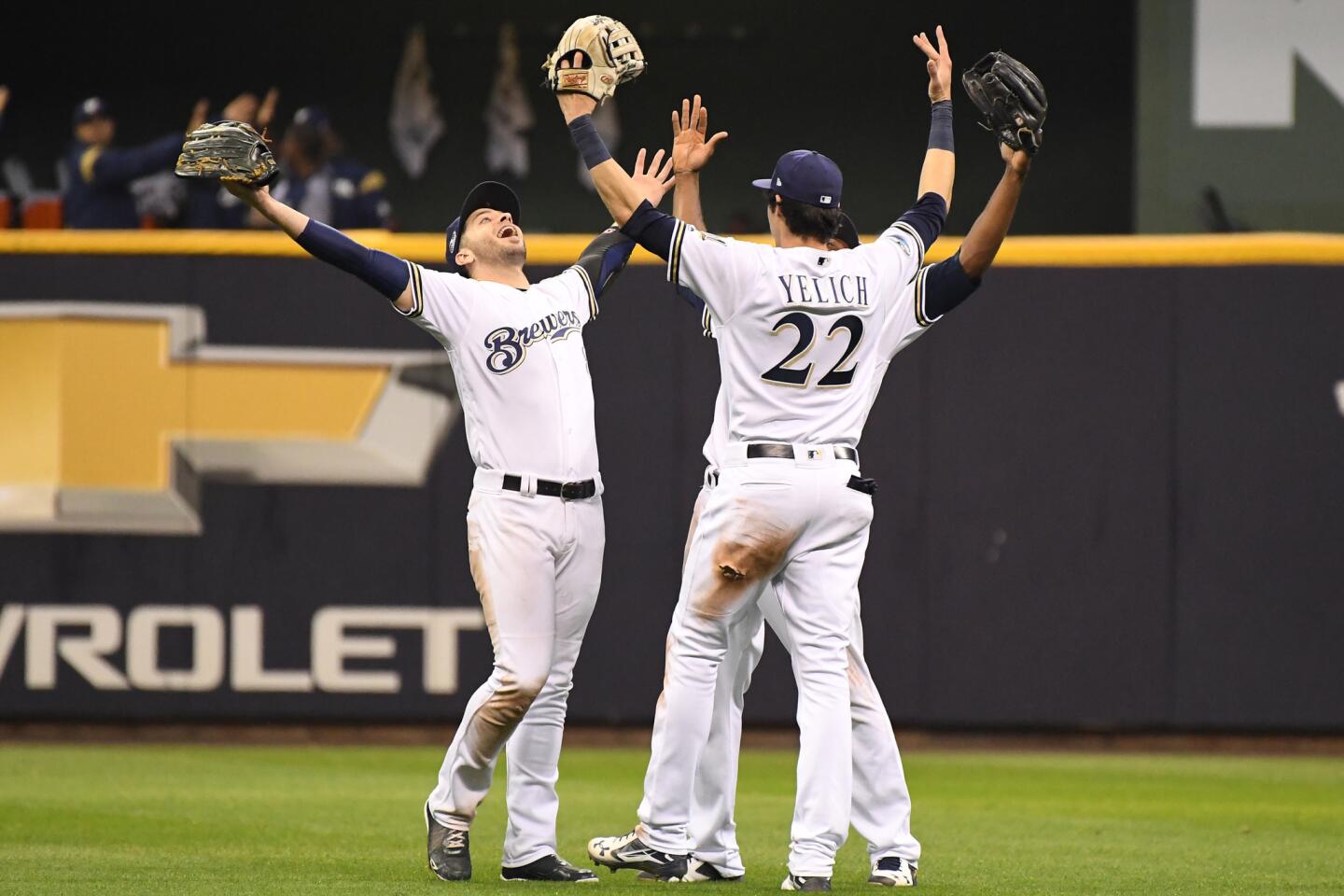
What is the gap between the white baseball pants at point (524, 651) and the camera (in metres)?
5.25

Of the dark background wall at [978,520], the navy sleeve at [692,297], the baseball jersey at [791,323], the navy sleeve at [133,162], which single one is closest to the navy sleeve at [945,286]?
the baseball jersey at [791,323]

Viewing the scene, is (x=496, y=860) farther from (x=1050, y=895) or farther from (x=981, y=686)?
(x=981, y=686)

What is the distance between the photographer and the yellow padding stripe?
915 cm

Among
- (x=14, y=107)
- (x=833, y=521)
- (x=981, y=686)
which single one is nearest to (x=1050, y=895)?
(x=833, y=521)

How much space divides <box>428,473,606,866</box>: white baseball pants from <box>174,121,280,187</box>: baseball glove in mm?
1032

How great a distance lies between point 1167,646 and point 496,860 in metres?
4.39

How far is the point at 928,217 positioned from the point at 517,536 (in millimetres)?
1447

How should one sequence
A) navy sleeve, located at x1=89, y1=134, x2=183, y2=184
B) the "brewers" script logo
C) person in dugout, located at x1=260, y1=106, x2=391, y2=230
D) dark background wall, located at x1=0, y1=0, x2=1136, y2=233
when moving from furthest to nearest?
dark background wall, located at x1=0, y1=0, x2=1136, y2=233 < person in dugout, located at x1=260, y1=106, x2=391, y2=230 < navy sleeve, located at x1=89, y1=134, x2=183, y2=184 < the "brewers" script logo

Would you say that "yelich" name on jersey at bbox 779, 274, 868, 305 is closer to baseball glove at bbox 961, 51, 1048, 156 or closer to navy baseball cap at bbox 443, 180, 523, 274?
baseball glove at bbox 961, 51, 1048, 156

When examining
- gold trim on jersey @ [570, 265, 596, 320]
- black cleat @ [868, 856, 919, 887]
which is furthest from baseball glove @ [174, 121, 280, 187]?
black cleat @ [868, 856, 919, 887]

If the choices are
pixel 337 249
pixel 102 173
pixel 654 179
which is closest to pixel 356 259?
pixel 337 249

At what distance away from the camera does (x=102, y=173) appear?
9.97m

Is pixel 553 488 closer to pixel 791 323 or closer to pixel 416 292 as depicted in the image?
pixel 416 292

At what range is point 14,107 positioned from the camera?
1451cm
